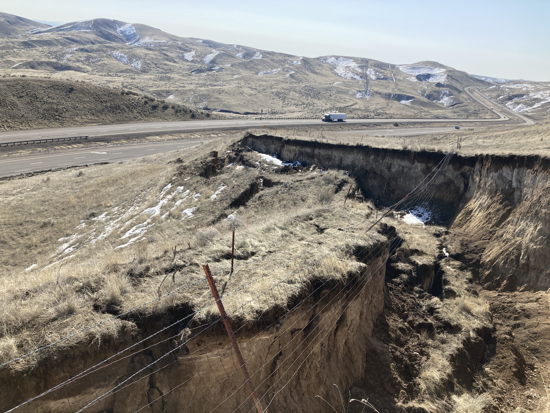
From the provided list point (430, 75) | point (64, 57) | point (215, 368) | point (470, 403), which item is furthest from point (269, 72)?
point (215, 368)

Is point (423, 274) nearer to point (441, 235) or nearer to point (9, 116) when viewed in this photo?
point (441, 235)

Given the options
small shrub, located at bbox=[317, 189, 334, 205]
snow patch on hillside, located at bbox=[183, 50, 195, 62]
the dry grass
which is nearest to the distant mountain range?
snow patch on hillside, located at bbox=[183, 50, 195, 62]

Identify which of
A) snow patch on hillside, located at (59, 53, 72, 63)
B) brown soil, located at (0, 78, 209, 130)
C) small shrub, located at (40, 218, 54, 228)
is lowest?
small shrub, located at (40, 218, 54, 228)

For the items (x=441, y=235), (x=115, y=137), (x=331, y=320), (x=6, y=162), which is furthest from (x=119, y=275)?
(x=115, y=137)

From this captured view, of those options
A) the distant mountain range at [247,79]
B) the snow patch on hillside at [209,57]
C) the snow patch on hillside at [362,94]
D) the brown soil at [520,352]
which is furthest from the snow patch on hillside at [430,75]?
the brown soil at [520,352]

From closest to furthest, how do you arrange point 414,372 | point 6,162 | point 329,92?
point 414,372, point 6,162, point 329,92

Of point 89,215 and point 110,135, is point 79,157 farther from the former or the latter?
point 89,215

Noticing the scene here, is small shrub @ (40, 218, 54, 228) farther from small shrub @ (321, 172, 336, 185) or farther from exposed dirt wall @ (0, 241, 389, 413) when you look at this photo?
exposed dirt wall @ (0, 241, 389, 413)
